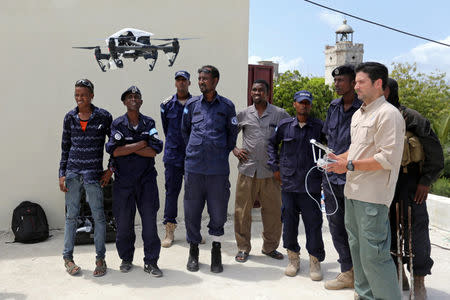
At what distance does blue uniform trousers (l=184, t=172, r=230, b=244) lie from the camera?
13.0 ft

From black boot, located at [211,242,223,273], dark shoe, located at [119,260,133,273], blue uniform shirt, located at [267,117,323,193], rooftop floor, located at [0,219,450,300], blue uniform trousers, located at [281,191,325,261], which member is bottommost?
rooftop floor, located at [0,219,450,300]

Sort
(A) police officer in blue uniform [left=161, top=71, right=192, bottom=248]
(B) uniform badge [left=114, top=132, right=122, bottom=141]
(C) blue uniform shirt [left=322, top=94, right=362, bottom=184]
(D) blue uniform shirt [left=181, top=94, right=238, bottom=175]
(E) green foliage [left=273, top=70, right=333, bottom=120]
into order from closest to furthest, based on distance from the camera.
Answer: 1. (C) blue uniform shirt [left=322, top=94, right=362, bottom=184]
2. (B) uniform badge [left=114, top=132, right=122, bottom=141]
3. (D) blue uniform shirt [left=181, top=94, right=238, bottom=175]
4. (A) police officer in blue uniform [left=161, top=71, right=192, bottom=248]
5. (E) green foliage [left=273, top=70, right=333, bottom=120]

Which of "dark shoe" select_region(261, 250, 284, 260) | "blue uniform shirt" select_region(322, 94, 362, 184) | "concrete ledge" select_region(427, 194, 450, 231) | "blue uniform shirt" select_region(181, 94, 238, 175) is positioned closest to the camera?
"blue uniform shirt" select_region(322, 94, 362, 184)

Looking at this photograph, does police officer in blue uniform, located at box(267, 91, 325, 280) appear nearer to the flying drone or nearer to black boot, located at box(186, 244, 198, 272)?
black boot, located at box(186, 244, 198, 272)

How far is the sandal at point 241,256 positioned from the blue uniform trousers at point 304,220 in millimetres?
567

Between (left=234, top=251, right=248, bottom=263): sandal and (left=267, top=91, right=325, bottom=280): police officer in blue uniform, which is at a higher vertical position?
(left=267, top=91, right=325, bottom=280): police officer in blue uniform

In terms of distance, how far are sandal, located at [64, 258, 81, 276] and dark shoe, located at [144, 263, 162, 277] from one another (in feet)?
2.16

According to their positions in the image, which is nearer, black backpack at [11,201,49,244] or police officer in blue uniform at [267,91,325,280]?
police officer in blue uniform at [267,91,325,280]

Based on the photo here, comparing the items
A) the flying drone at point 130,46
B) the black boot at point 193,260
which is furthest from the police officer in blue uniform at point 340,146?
the flying drone at point 130,46

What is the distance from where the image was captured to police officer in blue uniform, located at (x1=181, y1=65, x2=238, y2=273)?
3930 mm

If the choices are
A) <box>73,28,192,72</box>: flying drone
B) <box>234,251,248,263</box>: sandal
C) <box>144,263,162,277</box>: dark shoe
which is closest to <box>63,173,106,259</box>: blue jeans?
<box>144,263,162,277</box>: dark shoe

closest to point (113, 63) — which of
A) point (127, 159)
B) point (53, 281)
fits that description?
point (127, 159)

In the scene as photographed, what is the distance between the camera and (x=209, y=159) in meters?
3.92

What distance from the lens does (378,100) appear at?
2803 mm
